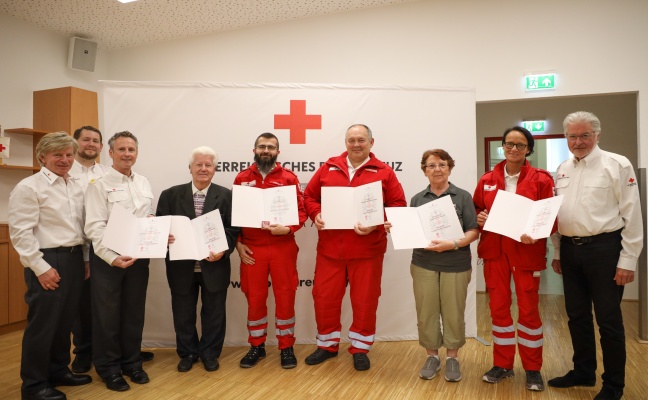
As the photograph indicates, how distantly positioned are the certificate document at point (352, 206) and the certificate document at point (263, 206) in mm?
210

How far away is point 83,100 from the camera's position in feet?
14.7

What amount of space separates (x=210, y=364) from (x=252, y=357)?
27 centimetres

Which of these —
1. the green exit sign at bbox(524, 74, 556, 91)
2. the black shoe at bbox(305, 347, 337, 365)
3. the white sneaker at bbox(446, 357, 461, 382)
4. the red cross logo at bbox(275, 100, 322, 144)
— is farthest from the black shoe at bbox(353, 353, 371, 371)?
the green exit sign at bbox(524, 74, 556, 91)

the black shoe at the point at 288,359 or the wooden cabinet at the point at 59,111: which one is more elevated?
the wooden cabinet at the point at 59,111

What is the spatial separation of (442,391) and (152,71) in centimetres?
473

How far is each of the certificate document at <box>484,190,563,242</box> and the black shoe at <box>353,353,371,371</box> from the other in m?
1.15

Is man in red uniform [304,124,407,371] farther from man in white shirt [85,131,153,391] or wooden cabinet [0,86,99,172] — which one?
wooden cabinet [0,86,99,172]

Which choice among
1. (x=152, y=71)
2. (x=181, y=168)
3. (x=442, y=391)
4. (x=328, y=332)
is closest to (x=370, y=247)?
(x=328, y=332)

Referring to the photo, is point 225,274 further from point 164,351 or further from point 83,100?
point 83,100

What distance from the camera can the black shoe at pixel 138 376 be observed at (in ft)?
8.09

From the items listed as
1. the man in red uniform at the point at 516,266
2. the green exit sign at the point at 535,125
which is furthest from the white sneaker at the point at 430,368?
the green exit sign at the point at 535,125

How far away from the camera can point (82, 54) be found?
4.89m

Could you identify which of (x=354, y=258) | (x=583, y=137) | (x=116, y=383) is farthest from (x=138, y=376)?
(x=583, y=137)

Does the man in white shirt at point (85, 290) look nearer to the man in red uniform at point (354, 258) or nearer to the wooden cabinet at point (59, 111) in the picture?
the man in red uniform at point (354, 258)
